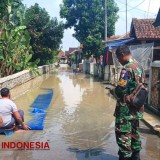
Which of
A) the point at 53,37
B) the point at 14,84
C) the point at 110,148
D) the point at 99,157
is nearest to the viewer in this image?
the point at 99,157

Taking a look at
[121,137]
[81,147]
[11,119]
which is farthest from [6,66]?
[121,137]

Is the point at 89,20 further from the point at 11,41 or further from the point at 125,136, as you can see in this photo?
the point at 125,136

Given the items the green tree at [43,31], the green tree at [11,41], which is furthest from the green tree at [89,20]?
the green tree at [11,41]

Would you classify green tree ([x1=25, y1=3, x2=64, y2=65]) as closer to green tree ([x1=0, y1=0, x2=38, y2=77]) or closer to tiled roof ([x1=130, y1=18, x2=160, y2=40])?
green tree ([x1=0, y1=0, x2=38, y2=77])

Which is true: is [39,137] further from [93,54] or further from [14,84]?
[93,54]

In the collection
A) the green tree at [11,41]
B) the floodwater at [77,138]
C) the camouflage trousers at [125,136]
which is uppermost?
the green tree at [11,41]

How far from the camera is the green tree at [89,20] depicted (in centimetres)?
3109

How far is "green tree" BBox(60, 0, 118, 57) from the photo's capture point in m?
31.1

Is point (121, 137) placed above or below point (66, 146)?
above

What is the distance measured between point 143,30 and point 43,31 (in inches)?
532

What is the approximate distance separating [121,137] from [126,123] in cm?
24

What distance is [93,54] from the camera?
3116 cm

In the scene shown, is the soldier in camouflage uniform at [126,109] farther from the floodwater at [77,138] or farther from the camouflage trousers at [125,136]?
the floodwater at [77,138]

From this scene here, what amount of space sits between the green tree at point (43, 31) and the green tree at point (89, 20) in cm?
349
